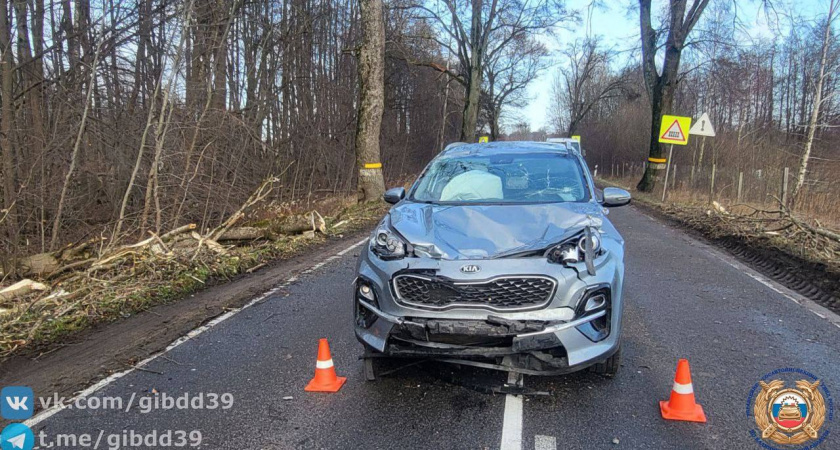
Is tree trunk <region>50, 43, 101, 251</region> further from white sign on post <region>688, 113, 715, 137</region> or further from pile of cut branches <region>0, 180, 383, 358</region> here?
→ white sign on post <region>688, 113, 715, 137</region>

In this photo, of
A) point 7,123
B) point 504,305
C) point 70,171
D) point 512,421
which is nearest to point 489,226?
point 504,305

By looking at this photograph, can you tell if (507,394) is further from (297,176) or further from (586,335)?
(297,176)

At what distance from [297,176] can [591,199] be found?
50.1 feet

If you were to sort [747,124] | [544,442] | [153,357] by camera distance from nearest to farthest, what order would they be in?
[544,442]
[153,357]
[747,124]

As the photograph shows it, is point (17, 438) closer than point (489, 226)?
Yes

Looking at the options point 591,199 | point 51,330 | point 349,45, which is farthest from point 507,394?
point 349,45

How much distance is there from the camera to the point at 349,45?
69.8 ft

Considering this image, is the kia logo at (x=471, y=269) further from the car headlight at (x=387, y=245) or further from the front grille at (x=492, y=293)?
the car headlight at (x=387, y=245)

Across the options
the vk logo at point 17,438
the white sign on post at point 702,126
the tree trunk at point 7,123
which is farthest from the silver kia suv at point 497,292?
the white sign on post at point 702,126

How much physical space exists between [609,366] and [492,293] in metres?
1.20

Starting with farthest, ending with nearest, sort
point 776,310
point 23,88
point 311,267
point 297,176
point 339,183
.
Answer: point 339,183 → point 297,176 → point 23,88 → point 311,267 → point 776,310

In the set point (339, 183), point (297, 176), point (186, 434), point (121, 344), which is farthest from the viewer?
point (339, 183)

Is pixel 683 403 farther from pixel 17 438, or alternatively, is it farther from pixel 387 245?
pixel 17 438

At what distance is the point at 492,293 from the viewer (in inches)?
120
